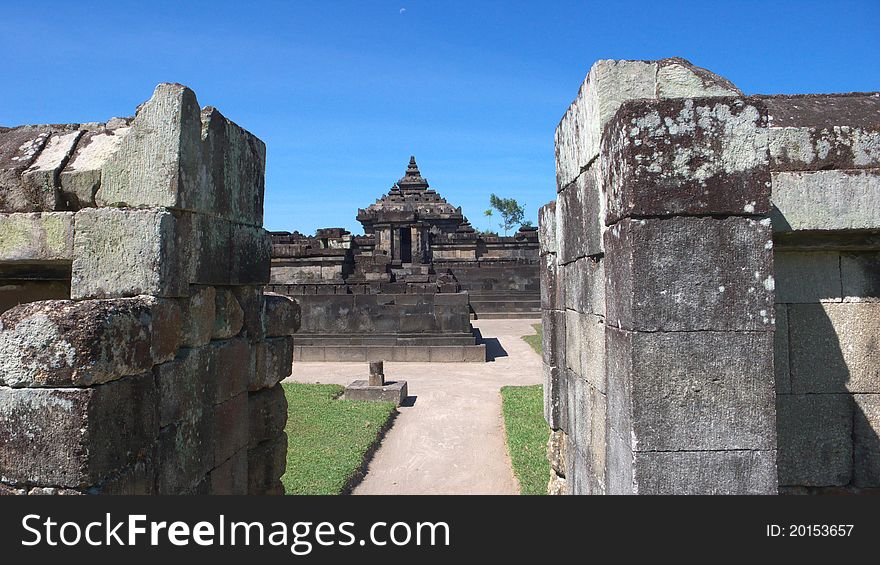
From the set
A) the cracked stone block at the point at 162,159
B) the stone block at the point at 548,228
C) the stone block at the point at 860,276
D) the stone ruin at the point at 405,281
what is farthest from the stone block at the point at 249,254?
the stone ruin at the point at 405,281

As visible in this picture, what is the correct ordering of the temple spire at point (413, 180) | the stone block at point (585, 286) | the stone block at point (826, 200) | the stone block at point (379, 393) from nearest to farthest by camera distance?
the stone block at point (826, 200), the stone block at point (585, 286), the stone block at point (379, 393), the temple spire at point (413, 180)

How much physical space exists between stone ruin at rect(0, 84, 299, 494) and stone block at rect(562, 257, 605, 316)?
2247mm

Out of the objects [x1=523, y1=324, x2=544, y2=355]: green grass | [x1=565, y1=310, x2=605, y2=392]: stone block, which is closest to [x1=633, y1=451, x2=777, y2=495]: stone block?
[x1=565, y1=310, x2=605, y2=392]: stone block

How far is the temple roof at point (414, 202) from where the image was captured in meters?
35.2

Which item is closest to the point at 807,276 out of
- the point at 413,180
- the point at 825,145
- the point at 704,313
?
the point at 825,145

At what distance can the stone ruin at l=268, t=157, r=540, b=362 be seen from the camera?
15047mm

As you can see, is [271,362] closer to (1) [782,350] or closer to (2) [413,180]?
(1) [782,350]

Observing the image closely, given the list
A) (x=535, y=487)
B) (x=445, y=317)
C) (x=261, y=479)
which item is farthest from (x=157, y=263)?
(x=445, y=317)

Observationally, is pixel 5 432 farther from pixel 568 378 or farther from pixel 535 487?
pixel 535 487

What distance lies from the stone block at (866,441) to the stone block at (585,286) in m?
1.38

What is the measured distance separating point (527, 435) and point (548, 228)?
145 inches

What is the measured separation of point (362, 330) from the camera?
15.3m

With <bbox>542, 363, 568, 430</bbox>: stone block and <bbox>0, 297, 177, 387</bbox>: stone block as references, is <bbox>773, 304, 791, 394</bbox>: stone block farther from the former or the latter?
<bbox>0, 297, 177, 387</bbox>: stone block

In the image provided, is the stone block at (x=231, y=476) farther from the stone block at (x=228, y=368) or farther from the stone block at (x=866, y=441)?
the stone block at (x=866, y=441)
